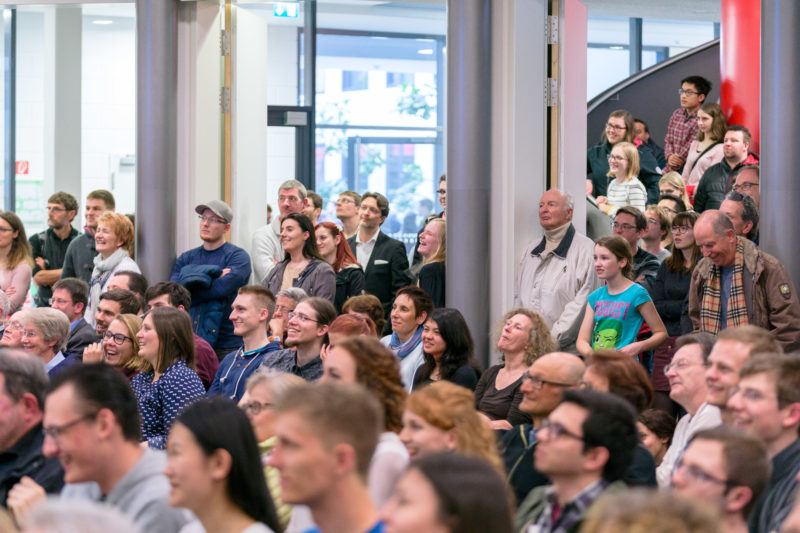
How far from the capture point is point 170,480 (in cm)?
266

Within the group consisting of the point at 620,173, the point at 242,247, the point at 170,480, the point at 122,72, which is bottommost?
the point at 170,480

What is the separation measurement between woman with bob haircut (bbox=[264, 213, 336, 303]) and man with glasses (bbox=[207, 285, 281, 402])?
2.04ft

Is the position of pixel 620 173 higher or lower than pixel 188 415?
higher

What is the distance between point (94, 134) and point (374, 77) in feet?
11.1

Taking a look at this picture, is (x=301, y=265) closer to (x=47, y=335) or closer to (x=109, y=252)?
(x=109, y=252)

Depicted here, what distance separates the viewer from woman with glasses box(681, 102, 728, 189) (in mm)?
8078

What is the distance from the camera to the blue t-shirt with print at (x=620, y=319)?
5500 millimetres

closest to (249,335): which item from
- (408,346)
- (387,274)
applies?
(408,346)

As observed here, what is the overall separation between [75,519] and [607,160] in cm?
723

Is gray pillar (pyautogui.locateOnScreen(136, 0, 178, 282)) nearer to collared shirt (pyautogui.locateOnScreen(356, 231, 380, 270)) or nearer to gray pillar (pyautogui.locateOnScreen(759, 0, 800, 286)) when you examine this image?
collared shirt (pyautogui.locateOnScreen(356, 231, 380, 270))

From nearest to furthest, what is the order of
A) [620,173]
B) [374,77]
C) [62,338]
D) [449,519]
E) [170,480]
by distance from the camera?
[449,519], [170,480], [62,338], [620,173], [374,77]

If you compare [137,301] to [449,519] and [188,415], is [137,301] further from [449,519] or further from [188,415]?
[449,519]

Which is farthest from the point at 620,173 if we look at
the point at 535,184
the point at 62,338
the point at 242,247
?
the point at 62,338

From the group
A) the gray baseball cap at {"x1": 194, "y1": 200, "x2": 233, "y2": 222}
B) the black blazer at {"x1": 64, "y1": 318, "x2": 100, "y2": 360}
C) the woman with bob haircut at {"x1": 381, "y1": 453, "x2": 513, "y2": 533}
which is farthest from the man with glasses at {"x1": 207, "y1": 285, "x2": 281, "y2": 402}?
the woman with bob haircut at {"x1": 381, "y1": 453, "x2": 513, "y2": 533}
